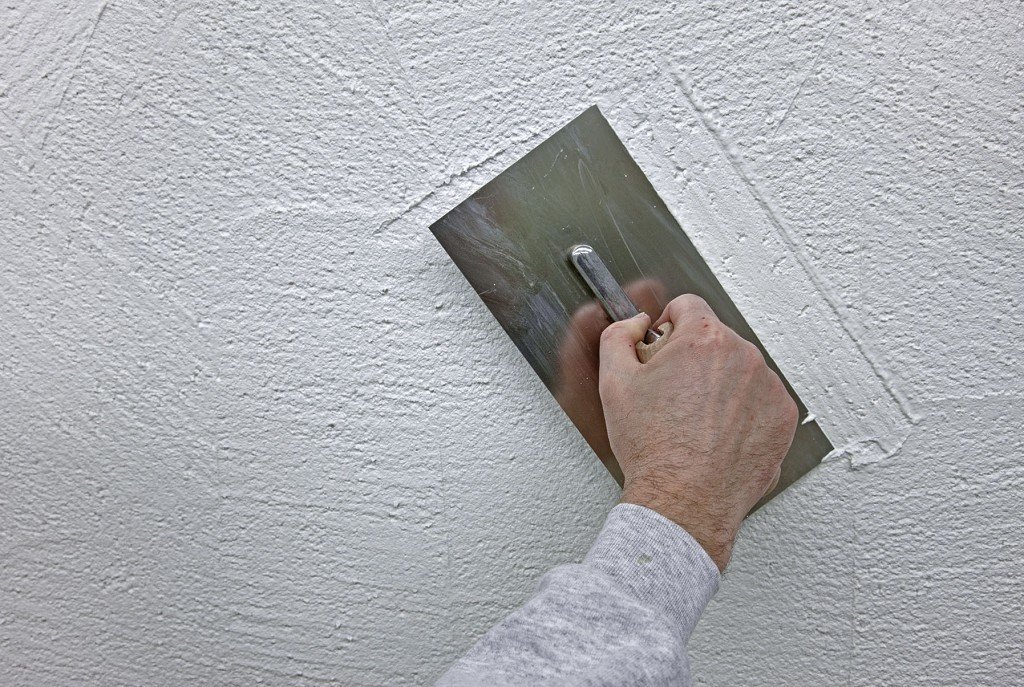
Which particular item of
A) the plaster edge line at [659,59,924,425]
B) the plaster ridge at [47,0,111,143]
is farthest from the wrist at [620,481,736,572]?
the plaster ridge at [47,0,111,143]

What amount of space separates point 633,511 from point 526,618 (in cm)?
14

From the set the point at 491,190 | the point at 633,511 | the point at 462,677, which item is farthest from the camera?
the point at 491,190

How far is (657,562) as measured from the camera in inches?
25.1

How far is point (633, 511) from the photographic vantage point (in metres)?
0.67

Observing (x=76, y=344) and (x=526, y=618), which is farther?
(x=76, y=344)

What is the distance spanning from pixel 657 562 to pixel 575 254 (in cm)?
33

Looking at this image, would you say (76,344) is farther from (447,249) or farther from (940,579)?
(940,579)

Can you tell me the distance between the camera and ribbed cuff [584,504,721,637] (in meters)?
0.62

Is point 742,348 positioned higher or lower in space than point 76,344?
lower

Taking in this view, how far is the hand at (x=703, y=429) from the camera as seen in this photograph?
687 mm

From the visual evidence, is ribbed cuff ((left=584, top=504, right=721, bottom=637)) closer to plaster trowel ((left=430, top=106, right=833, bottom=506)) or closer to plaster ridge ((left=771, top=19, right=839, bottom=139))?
plaster trowel ((left=430, top=106, right=833, bottom=506))

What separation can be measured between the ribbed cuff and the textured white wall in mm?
195

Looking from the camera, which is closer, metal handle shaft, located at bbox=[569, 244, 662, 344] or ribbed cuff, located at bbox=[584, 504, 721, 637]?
ribbed cuff, located at bbox=[584, 504, 721, 637]

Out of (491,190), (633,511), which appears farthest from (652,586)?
(491,190)
